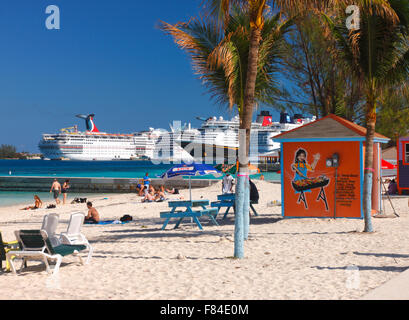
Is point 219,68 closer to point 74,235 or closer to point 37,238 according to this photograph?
point 74,235

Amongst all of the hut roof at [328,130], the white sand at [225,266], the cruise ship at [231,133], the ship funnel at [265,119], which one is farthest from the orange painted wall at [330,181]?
the ship funnel at [265,119]

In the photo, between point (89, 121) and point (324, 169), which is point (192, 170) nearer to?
point (324, 169)

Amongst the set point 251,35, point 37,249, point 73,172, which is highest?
point 251,35

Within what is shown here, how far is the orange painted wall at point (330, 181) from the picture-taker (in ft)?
39.0

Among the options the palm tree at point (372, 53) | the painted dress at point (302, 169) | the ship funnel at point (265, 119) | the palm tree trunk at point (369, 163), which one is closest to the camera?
the palm tree at point (372, 53)

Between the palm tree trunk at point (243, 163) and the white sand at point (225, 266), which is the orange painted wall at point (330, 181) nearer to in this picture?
the white sand at point (225, 266)

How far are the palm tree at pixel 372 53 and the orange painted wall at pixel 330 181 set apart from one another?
5.65ft

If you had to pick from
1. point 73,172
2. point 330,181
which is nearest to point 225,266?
point 330,181

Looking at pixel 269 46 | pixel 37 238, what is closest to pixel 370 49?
pixel 269 46

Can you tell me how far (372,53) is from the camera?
32.8 ft

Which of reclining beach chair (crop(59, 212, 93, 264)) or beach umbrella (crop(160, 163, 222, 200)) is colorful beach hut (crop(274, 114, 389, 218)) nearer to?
beach umbrella (crop(160, 163, 222, 200))

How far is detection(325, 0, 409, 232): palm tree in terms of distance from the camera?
9.84 m

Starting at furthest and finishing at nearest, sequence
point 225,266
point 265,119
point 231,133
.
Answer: point 265,119, point 231,133, point 225,266

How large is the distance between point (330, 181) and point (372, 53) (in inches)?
135
